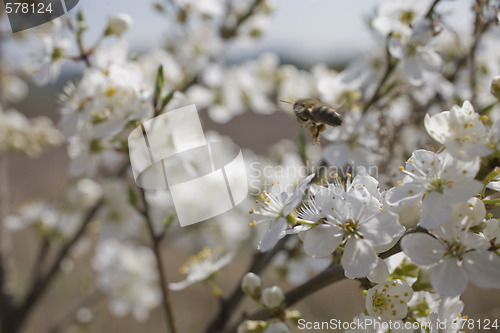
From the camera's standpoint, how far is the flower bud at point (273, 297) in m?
0.86

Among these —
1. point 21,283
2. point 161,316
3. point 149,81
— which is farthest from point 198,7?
point 21,283

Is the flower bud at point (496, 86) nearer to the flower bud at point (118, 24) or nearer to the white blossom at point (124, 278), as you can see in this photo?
the flower bud at point (118, 24)

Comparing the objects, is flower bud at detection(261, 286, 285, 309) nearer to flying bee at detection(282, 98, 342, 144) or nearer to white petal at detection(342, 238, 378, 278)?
white petal at detection(342, 238, 378, 278)

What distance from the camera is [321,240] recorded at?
74 cm

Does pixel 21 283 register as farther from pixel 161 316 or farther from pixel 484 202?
pixel 484 202

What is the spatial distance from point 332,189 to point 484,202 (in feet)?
0.74

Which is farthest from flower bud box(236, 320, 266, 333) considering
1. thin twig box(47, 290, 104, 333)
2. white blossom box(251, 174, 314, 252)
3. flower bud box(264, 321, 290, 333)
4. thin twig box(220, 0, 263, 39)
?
thin twig box(220, 0, 263, 39)

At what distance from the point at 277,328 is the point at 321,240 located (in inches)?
8.2

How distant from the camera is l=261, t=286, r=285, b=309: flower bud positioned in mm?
859

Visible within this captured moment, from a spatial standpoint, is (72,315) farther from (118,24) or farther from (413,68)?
(413,68)

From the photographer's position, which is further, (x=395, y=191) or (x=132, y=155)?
(x=132, y=155)

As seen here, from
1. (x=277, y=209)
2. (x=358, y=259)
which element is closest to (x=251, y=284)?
(x=277, y=209)

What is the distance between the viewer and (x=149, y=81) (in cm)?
125

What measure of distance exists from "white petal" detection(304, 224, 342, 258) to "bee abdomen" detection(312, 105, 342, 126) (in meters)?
0.38
